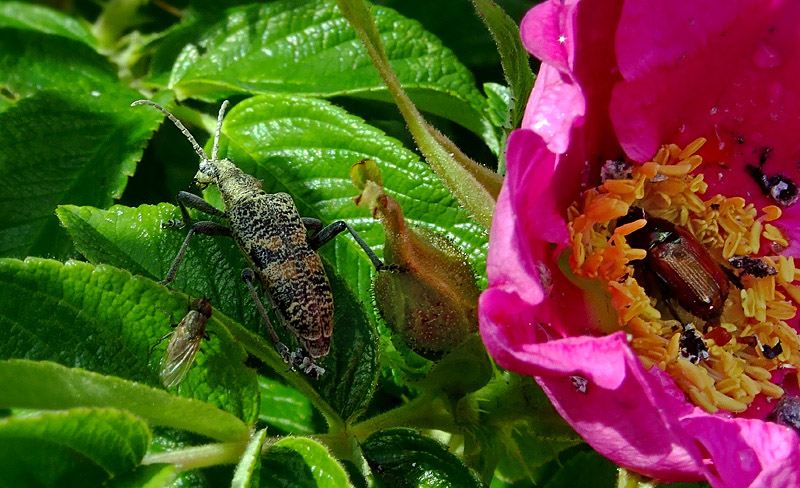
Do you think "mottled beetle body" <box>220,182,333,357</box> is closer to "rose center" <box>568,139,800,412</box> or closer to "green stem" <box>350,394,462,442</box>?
"green stem" <box>350,394,462,442</box>

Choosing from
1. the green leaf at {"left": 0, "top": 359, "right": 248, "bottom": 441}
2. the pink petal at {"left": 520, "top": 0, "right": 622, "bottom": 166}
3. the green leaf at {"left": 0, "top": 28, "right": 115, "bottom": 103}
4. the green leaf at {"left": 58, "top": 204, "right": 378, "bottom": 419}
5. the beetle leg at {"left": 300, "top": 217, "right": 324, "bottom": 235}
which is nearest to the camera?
the green leaf at {"left": 0, "top": 359, "right": 248, "bottom": 441}

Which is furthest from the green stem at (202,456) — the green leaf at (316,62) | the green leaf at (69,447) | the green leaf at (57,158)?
the green leaf at (316,62)

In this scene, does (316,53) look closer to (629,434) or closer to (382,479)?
(382,479)

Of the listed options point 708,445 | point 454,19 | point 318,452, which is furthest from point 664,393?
point 454,19

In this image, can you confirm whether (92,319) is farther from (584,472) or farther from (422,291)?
(584,472)

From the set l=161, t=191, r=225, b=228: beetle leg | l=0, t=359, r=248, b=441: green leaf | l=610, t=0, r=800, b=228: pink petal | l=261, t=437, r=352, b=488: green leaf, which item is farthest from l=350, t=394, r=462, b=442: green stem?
l=610, t=0, r=800, b=228: pink petal
